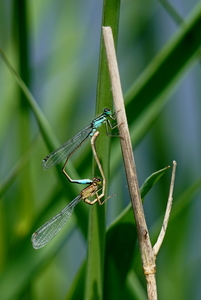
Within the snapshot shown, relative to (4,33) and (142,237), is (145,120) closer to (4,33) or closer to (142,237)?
(142,237)

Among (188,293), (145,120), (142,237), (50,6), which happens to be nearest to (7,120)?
(50,6)

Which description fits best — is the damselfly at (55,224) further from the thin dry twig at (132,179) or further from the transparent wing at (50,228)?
the thin dry twig at (132,179)

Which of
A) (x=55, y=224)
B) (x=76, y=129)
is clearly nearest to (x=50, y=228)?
(x=55, y=224)

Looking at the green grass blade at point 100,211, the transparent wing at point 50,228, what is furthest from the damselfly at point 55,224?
the green grass blade at point 100,211

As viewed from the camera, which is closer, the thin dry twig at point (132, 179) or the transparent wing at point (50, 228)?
the thin dry twig at point (132, 179)

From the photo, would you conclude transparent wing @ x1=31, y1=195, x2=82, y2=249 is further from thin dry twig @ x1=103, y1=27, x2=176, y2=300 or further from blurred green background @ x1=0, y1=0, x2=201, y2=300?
thin dry twig @ x1=103, y1=27, x2=176, y2=300

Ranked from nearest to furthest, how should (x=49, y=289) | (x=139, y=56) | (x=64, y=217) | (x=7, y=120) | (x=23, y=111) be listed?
(x=64, y=217) → (x=23, y=111) → (x=49, y=289) → (x=7, y=120) → (x=139, y=56)
